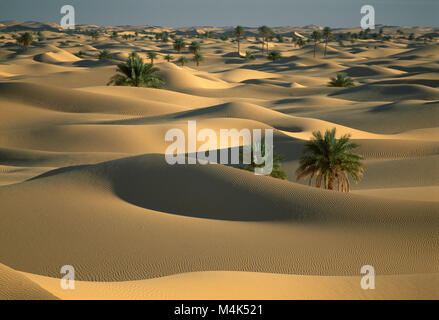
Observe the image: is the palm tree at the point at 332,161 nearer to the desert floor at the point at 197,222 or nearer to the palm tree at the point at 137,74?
the desert floor at the point at 197,222

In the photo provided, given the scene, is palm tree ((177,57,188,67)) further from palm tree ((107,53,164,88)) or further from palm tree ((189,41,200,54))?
palm tree ((107,53,164,88))

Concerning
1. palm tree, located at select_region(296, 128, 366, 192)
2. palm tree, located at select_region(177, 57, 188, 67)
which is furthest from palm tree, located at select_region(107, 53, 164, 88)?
palm tree, located at select_region(177, 57, 188, 67)

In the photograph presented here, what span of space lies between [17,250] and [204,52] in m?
Result: 93.5

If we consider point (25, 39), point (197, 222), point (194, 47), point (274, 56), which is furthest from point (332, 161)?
point (25, 39)

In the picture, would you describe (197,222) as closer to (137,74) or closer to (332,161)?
(332,161)

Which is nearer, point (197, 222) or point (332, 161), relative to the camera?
point (197, 222)

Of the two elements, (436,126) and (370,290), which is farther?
(436,126)

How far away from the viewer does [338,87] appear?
176 ft

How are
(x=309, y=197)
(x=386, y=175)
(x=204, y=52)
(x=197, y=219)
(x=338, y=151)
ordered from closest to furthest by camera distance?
Result: (x=197, y=219) < (x=309, y=197) < (x=338, y=151) < (x=386, y=175) < (x=204, y=52)

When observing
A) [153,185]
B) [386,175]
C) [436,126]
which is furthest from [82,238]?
[436,126]

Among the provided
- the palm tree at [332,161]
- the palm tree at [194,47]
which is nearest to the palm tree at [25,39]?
the palm tree at [194,47]

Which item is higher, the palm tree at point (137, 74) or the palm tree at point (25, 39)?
the palm tree at point (25, 39)

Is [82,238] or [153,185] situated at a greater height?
[153,185]

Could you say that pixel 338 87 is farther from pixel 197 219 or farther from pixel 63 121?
pixel 197 219
